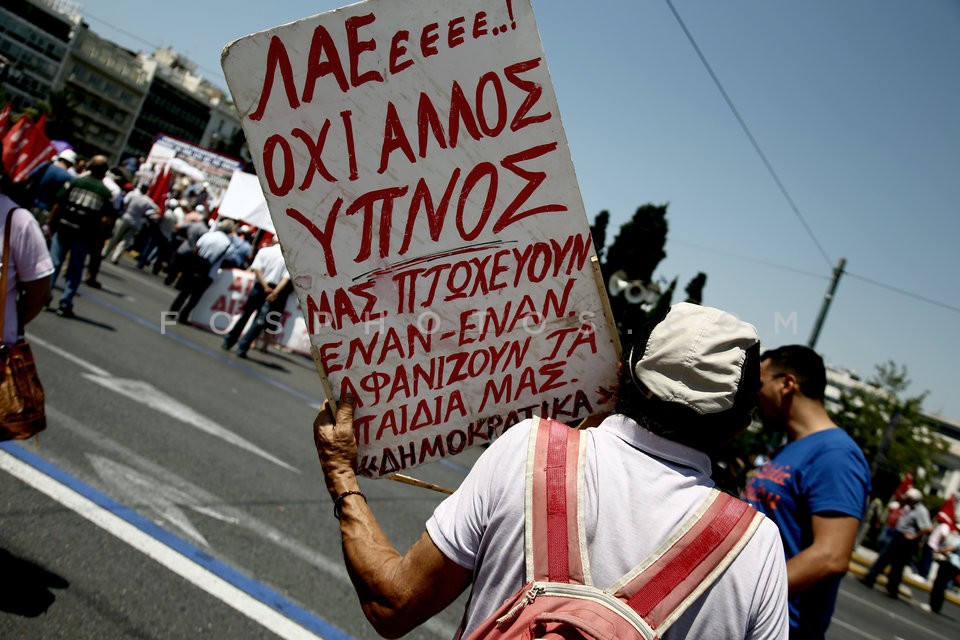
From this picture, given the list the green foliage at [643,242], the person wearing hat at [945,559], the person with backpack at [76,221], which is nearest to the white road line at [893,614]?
the person wearing hat at [945,559]

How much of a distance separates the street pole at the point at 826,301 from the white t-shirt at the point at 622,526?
2147cm

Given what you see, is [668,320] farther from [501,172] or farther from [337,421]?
[337,421]

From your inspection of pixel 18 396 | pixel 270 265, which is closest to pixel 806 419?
pixel 18 396

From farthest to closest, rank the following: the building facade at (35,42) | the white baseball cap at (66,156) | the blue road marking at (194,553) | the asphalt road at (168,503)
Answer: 1. the building facade at (35,42)
2. the white baseball cap at (66,156)
3. the blue road marking at (194,553)
4. the asphalt road at (168,503)

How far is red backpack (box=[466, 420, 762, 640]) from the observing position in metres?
1.51

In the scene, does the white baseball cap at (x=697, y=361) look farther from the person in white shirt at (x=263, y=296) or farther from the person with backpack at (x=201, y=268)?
the person with backpack at (x=201, y=268)

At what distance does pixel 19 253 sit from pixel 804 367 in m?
3.40

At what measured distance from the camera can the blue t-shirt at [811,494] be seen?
9.59ft

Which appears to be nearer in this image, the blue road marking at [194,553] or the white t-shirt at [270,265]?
the blue road marking at [194,553]

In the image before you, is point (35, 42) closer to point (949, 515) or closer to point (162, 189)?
point (162, 189)

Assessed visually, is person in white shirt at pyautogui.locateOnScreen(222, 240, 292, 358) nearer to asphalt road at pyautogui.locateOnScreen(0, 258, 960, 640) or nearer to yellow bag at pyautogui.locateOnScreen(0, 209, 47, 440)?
asphalt road at pyautogui.locateOnScreen(0, 258, 960, 640)

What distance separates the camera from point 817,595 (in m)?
2.90

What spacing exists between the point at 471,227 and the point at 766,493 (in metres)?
1.70

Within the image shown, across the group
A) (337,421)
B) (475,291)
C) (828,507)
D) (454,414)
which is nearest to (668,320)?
(475,291)
